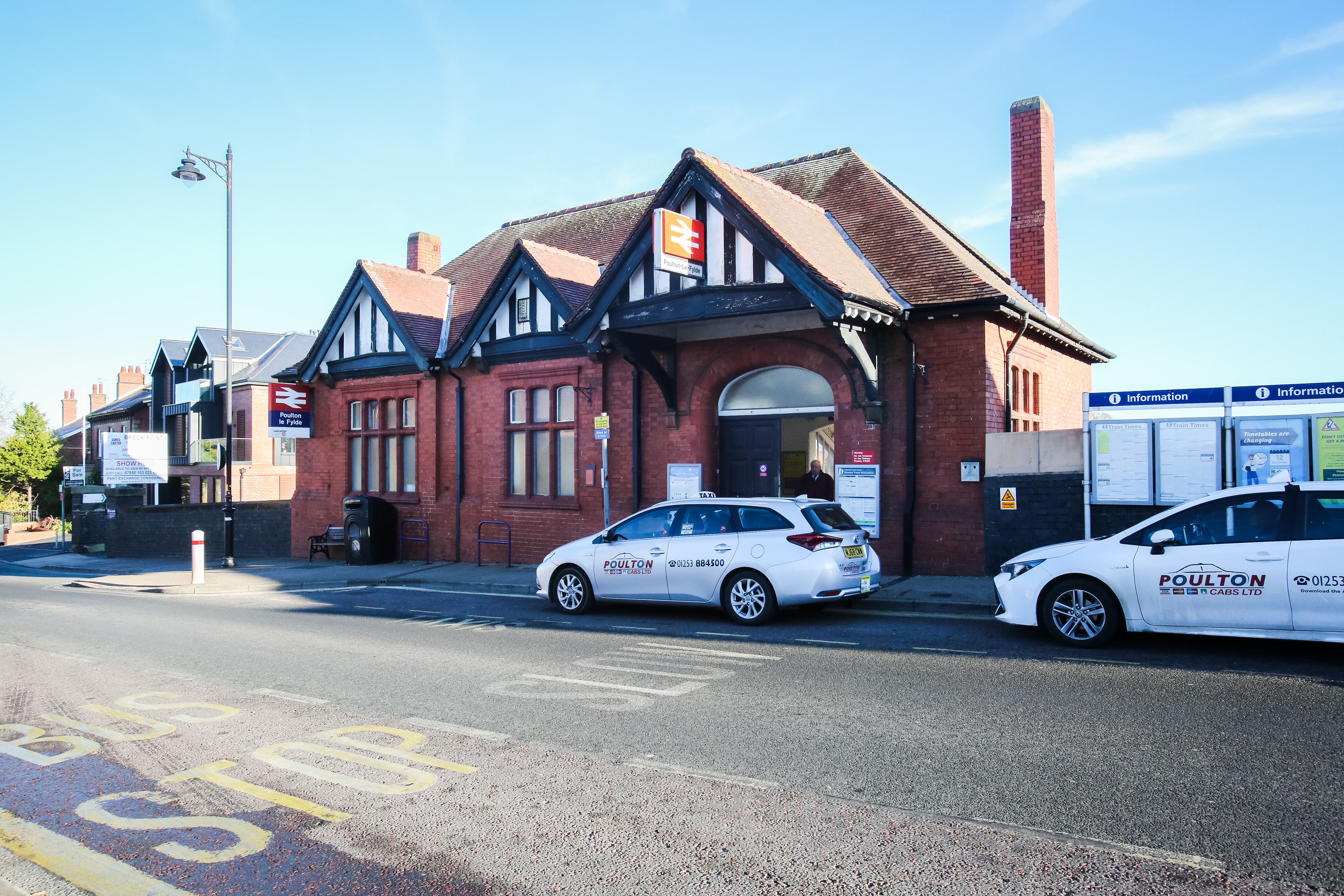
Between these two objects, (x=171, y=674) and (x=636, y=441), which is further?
(x=636, y=441)

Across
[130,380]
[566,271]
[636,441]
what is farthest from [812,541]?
[130,380]

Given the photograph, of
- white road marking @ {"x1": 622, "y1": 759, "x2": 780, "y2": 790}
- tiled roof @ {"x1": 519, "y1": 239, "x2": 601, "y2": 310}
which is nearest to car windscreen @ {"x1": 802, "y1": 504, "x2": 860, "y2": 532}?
white road marking @ {"x1": 622, "y1": 759, "x2": 780, "y2": 790}

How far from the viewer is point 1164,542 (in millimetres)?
8453

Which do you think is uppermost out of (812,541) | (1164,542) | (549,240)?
(549,240)

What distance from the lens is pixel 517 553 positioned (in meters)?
19.2

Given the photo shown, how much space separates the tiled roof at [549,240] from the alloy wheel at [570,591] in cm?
904

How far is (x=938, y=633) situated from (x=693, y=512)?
329cm

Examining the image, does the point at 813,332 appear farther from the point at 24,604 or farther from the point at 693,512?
the point at 24,604

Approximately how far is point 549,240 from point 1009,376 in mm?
13010

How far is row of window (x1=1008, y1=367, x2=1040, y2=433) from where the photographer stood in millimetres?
15672

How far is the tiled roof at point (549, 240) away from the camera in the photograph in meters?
21.8

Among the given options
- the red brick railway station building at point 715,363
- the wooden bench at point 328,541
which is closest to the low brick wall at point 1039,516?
the red brick railway station building at point 715,363

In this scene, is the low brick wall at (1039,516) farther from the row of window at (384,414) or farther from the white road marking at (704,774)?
the row of window at (384,414)

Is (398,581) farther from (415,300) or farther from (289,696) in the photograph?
(289,696)
